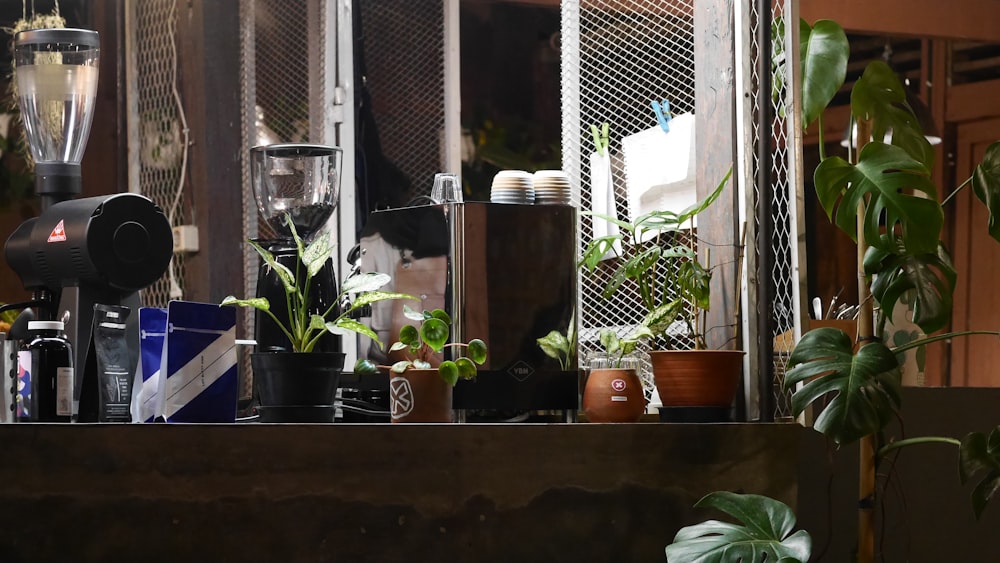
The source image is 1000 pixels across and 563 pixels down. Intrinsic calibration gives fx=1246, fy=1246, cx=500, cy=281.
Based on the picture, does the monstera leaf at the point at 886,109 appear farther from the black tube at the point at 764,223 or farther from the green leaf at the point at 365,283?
the green leaf at the point at 365,283

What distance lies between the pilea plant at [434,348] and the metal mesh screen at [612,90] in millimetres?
502

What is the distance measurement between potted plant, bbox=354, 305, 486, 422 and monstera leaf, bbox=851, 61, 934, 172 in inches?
32.3

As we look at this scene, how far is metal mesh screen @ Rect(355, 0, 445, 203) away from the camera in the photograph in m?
3.83

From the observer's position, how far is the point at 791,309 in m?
2.31

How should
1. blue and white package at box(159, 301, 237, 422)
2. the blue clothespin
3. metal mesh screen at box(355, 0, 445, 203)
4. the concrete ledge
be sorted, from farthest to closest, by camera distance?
metal mesh screen at box(355, 0, 445, 203), the blue clothespin, blue and white package at box(159, 301, 237, 422), the concrete ledge

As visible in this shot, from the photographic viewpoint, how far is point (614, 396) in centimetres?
216

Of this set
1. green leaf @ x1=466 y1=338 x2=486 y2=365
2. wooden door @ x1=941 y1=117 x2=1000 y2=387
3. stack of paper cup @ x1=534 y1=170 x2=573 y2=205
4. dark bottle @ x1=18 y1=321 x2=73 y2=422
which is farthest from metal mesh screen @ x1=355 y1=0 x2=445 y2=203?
wooden door @ x1=941 y1=117 x2=1000 y2=387

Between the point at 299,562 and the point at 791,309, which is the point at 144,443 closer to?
the point at 299,562

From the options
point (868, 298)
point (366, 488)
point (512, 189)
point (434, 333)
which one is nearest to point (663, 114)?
point (512, 189)

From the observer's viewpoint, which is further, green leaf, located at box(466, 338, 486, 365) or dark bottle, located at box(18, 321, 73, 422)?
green leaf, located at box(466, 338, 486, 365)

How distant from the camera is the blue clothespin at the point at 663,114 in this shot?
8.38ft

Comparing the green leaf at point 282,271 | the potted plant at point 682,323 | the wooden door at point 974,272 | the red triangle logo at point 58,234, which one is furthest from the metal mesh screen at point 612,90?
the wooden door at point 974,272

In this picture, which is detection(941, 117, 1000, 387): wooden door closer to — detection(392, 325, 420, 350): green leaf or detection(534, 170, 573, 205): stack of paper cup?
detection(534, 170, 573, 205): stack of paper cup

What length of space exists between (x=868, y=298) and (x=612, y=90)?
2.61ft
